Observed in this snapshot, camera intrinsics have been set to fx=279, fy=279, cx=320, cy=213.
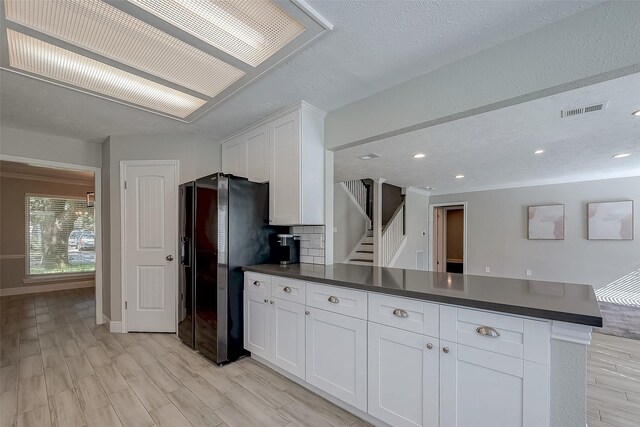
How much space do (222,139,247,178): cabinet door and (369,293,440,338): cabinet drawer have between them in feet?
7.21

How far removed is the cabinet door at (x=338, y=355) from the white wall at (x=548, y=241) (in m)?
5.79

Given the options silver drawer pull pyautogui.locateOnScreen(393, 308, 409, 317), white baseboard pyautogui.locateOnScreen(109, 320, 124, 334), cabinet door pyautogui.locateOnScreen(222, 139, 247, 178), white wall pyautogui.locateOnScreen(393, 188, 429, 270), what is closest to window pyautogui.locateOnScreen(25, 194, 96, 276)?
white baseboard pyautogui.locateOnScreen(109, 320, 124, 334)

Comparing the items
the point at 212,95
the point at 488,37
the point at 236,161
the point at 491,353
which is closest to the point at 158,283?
the point at 236,161

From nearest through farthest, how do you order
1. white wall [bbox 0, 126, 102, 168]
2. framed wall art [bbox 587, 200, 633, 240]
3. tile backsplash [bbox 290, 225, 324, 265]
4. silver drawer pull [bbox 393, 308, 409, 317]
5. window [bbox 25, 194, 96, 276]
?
silver drawer pull [bbox 393, 308, 409, 317] < tile backsplash [bbox 290, 225, 324, 265] < white wall [bbox 0, 126, 102, 168] < framed wall art [bbox 587, 200, 633, 240] < window [bbox 25, 194, 96, 276]

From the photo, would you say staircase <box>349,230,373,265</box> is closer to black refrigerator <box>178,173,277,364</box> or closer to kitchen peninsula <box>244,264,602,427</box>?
black refrigerator <box>178,173,277,364</box>

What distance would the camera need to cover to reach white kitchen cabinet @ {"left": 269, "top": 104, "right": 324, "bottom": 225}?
8.65ft

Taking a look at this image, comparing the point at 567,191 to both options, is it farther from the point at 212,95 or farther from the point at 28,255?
the point at 28,255

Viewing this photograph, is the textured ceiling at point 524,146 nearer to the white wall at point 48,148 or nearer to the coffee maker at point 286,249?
the coffee maker at point 286,249

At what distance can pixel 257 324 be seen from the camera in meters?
2.58

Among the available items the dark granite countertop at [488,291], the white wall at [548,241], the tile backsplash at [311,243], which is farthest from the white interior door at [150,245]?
the white wall at [548,241]

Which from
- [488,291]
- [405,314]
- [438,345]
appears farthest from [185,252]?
[488,291]

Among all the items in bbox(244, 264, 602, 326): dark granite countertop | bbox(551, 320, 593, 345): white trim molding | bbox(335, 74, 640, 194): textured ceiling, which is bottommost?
bbox(551, 320, 593, 345): white trim molding

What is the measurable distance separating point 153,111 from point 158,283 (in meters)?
2.01

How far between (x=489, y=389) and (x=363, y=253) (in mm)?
5240
